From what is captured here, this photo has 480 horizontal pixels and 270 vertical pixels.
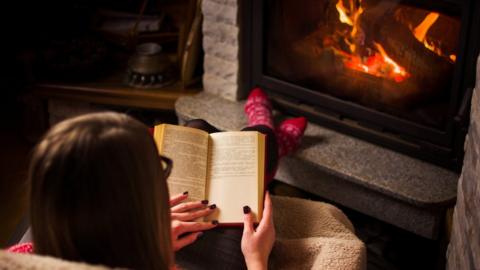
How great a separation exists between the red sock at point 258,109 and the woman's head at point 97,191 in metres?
1.24

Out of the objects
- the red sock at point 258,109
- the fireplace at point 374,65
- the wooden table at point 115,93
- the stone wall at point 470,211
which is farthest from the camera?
the wooden table at point 115,93

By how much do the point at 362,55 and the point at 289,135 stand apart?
13.3 inches

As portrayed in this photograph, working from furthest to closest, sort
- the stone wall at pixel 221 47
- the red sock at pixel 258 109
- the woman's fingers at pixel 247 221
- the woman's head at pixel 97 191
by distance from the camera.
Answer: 1. the stone wall at pixel 221 47
2. the red sock at pixel 258 109
3. the woman's fingers at pixel 247 221
4. the woman's head at pixel 97 191

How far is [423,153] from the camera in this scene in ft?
6.46

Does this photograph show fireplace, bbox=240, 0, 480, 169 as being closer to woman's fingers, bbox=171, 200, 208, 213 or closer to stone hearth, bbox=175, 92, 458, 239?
stone hearth, bbox=175, 92, 458, 239

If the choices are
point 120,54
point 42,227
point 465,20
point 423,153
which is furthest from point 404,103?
point 42,227

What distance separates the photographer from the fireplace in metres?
1.81

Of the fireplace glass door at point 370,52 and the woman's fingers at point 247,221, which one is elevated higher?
the fireplace glass door at point 370,52

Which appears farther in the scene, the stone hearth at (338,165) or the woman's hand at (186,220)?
the stone hearth at (338,165)

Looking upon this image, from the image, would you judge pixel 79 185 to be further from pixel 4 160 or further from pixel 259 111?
pixel 4 160

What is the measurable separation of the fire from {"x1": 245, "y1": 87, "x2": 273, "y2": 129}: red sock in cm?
31

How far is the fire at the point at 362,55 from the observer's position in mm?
1972

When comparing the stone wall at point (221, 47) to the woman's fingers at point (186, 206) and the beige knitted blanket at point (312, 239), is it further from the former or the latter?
the woman's fingers at point (186, 206)

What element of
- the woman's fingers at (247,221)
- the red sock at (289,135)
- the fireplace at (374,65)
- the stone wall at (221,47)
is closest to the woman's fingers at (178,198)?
the woman's fingers at (247,221)
